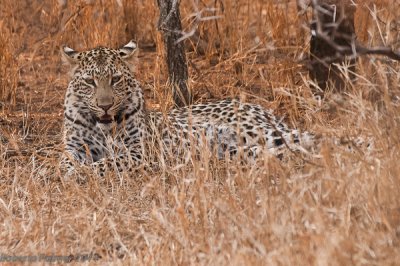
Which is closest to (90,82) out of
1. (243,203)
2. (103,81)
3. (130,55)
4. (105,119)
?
(103,81)

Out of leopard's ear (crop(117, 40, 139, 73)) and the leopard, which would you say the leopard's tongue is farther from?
leopard's ear (crop(117, 40, 139, 73))

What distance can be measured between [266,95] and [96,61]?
6.90 ft

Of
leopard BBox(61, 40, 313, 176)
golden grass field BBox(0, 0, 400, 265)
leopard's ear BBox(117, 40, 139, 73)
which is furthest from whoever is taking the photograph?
leopard's ear BBox(117, 40, 139, 73)

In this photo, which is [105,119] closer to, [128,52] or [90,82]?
[90,82]

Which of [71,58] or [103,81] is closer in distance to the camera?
[103,81]

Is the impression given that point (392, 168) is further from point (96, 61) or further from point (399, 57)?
point (96, 61)

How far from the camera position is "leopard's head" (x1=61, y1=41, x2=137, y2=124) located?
26.3 feet

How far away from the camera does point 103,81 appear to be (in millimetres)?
8023

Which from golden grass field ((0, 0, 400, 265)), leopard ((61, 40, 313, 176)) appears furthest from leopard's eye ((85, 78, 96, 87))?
golden grass field ((0, 0, 400, 265))

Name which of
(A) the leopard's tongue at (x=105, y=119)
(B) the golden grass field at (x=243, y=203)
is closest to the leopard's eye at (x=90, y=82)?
(A) the leopard's tongue at (x=105, y=119)

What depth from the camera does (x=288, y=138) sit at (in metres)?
8.21

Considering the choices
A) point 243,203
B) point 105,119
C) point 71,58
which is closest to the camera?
point 243,203

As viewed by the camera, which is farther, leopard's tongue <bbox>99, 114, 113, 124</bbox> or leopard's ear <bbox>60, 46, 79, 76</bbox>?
leopard's ear <bbox>60, 46, 79, 76</bbox>

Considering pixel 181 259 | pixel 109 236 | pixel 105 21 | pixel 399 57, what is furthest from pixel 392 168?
pixel 105 21
